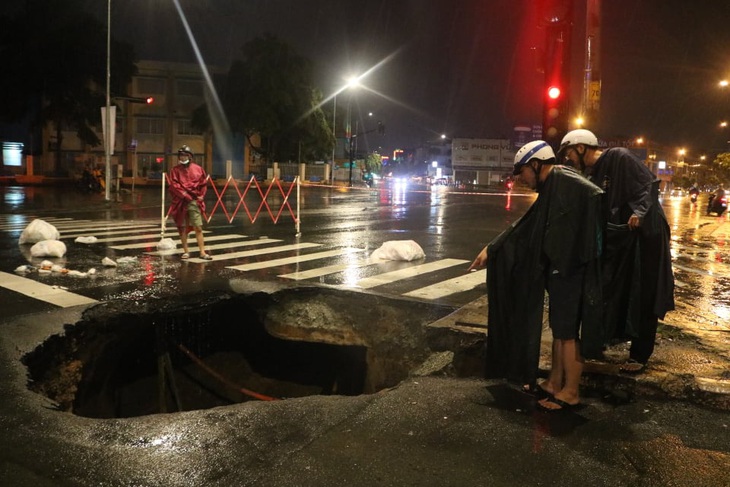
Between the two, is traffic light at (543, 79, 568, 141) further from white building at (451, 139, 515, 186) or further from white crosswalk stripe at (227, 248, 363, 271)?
white building at (451, 139, 515, 186)

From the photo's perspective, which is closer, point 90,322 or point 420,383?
point 420,383

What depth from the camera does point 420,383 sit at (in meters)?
4.39

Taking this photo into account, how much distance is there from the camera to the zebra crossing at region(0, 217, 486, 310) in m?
7.99

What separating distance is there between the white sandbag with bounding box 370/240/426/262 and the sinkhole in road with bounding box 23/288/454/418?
289 cm

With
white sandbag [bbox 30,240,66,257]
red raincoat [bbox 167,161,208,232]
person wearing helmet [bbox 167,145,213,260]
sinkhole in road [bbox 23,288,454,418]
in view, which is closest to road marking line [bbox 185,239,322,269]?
person wearing helmet [bbox 167,145,213,260]

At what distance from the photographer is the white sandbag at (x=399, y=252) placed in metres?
10.2

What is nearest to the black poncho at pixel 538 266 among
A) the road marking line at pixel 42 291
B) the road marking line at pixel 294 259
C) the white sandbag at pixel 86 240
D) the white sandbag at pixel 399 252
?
the road marking line at pixel 42 291

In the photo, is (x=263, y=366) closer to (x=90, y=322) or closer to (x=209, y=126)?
(x=90, y=322)

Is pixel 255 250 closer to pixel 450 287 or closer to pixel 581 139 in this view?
pixel 450 287

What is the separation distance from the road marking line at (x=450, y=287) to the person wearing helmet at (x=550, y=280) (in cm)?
311

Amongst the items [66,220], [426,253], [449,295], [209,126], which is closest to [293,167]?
[209,126]

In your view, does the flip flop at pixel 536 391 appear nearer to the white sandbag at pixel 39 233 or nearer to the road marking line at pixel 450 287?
the road marking line at pixel 450 287

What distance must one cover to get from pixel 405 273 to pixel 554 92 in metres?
3.47

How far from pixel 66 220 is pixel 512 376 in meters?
16.0
